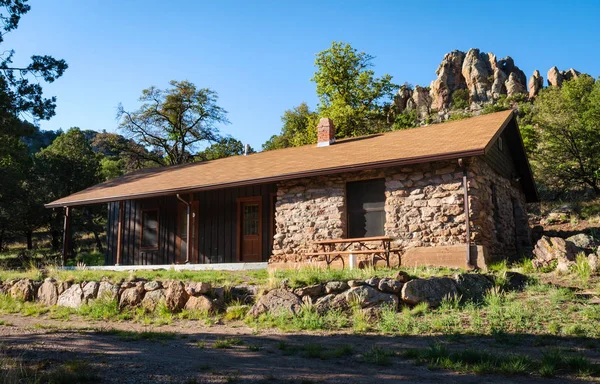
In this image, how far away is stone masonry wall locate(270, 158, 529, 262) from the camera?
476 inches

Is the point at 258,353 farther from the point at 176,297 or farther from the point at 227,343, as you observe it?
the point at 176,297

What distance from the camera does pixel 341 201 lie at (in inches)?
534

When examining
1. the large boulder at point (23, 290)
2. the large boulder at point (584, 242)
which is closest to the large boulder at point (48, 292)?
the large boulder at point (23, 290)

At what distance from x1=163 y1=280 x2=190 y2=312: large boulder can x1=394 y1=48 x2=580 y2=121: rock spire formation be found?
5737cm

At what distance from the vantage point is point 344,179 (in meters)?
13.7

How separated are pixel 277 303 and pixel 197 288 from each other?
1.77m

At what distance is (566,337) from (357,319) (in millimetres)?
3105

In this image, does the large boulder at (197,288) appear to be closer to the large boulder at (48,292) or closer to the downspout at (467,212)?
the large boulder at (48,292)

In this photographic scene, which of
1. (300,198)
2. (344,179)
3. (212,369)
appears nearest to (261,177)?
(300,198)

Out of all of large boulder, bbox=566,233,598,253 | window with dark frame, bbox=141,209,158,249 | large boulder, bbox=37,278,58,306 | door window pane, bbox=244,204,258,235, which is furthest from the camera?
Answer: window with dark frame, bbox=141,209,158,249

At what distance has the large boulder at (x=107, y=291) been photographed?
11.0 m

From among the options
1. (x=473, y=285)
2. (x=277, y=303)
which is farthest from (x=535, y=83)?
(x=277, y=303)

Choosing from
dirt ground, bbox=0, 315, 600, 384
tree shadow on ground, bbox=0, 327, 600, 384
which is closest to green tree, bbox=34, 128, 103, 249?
dirt ground, bbox=0, 315, 600, 384

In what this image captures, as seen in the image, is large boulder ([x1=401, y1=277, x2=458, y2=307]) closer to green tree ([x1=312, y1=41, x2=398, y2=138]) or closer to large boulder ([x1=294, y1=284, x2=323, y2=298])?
large boulder ([x1=294, y1=284, x2=323, y2=298])
